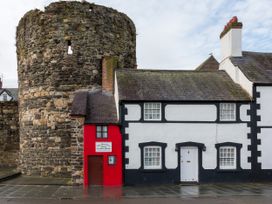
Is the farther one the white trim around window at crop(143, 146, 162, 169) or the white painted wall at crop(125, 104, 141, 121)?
the white painted wall at crop(125, 104, 141, 121)

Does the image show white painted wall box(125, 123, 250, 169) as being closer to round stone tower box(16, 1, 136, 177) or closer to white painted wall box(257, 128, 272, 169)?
white painted wall box(257, 128, 272, 169)

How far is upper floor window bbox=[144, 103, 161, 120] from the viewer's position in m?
21.5

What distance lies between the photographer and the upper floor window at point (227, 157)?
71.3 feet

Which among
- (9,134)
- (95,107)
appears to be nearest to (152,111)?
(95,107)

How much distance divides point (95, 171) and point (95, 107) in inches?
150

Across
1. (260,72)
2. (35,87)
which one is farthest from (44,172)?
(260,72)

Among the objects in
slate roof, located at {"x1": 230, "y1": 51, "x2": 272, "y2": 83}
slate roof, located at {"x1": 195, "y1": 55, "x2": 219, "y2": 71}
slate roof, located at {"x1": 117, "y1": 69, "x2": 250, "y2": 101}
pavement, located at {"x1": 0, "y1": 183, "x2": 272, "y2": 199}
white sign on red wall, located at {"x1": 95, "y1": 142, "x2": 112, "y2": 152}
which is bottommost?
pavement, located at {"x1": 0, "y1": 183, "x2": 272, "y2": 199}

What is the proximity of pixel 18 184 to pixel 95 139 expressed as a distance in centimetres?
500

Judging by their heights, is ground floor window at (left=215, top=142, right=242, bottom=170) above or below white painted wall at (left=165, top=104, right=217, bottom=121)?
Answer: below

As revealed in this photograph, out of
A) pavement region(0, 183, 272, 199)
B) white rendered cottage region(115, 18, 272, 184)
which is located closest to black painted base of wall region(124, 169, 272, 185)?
white rendered cottage region(115, 18, 272, 184)

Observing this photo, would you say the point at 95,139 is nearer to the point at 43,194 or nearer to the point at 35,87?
the point at 43,194

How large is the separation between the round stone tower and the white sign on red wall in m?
4.39

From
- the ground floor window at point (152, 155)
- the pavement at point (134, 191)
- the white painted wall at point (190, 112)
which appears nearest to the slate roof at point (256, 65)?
the white painted wall at point (190, 112)

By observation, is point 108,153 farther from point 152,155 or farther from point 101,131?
point 152,155
